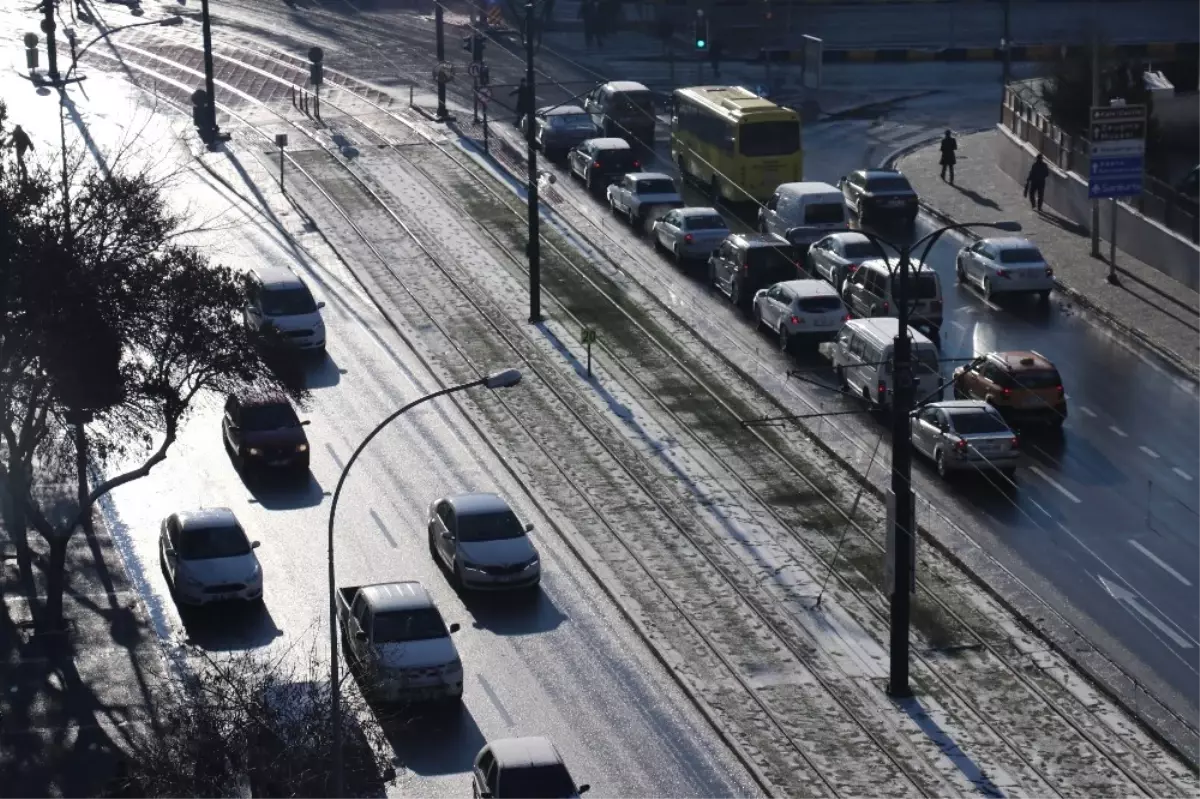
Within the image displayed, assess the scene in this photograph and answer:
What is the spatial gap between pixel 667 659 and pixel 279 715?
8191 millimetres

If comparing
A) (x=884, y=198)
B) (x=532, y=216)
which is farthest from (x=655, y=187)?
(x=532, y=216)

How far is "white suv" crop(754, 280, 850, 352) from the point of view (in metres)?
46.5

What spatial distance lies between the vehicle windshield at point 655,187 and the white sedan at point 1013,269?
1018 cm

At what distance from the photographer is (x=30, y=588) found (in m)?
35.4

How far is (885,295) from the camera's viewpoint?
47656mm

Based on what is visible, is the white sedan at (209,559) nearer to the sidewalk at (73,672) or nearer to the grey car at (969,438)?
the sidewalk at (73,672)

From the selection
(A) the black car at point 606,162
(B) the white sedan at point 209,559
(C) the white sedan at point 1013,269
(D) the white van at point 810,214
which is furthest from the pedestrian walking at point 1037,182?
(B) the white sedan at point 209,559

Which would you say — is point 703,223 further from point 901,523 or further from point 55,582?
point 55,582

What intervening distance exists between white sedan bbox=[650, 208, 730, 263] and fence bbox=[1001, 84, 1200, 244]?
36.0 ft

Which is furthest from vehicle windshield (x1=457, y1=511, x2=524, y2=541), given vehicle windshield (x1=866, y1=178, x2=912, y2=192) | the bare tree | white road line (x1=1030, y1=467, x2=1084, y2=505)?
vehicle windshield (x1=866, y1=178, x2=912, y2=192)

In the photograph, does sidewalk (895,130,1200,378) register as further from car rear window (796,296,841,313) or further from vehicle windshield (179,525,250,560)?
vehicle windshield (179,525,250,560)

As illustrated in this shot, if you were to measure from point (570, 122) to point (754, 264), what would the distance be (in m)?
17.2

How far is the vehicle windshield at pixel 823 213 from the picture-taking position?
2119 inches

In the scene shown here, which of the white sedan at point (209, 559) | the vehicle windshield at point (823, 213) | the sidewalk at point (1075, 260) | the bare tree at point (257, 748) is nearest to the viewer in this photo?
the bare tree at point (257, 748)
